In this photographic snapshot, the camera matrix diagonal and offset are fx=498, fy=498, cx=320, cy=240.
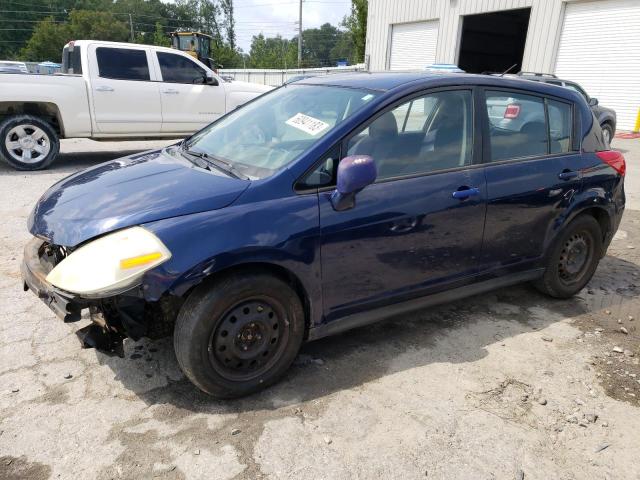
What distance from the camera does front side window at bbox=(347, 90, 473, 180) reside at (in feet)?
9.69

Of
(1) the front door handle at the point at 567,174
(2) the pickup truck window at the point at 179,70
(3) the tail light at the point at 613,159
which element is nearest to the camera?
(1) the front door handle at the point at 567,174

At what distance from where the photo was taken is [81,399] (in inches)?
106

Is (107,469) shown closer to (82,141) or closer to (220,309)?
(220,309)

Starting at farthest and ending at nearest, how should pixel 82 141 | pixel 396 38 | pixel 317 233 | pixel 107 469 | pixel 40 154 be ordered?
pixel 396 38
pixel 82 141
pixel 40 154
pixel 317 233
pixel 107 469

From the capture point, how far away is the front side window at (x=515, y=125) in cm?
341

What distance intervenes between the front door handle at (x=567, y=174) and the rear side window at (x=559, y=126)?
174 mm

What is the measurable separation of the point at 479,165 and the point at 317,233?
1333mm

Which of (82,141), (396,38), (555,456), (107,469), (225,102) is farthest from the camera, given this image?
(396,38)

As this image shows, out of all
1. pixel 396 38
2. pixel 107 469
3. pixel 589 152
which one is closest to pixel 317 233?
pixel 107 469

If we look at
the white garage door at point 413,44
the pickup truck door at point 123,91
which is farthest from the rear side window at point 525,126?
the white garage door at point 413,44

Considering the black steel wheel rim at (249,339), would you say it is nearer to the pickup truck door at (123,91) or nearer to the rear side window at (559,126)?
the rear side window at (559,126)

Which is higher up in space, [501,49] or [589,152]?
[501,49]

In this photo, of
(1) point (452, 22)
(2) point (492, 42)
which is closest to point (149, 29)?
(2) point (492, 42)

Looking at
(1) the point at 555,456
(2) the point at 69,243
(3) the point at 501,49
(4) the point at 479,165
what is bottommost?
(1) the point at 555,456
